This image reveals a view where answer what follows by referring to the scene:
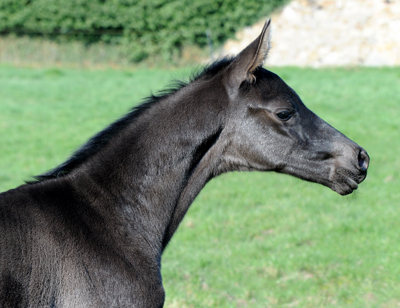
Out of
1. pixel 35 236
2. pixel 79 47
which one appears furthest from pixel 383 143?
pixel 79 47

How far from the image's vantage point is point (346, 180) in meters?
3.47

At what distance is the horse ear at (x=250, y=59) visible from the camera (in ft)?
10.2

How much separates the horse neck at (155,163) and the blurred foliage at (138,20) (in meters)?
21.2

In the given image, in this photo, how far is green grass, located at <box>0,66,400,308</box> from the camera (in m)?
5.08

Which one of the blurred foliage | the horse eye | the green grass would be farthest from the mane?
the blurred foliage

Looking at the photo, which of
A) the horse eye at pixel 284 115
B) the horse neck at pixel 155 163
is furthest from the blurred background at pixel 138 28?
the horse neck at pixel 155 163

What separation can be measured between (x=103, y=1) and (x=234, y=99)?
23397 millimetres

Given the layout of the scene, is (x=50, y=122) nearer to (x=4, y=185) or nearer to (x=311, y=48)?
(x=4, y=185)

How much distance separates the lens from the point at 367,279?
521cm

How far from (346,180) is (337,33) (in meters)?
19.9

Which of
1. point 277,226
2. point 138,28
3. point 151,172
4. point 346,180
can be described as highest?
point 151,172

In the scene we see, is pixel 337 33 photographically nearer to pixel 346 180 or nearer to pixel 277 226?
pixel 277 226

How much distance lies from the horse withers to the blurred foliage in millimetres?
21092

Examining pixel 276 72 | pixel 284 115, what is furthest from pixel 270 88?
pixel 276 72
